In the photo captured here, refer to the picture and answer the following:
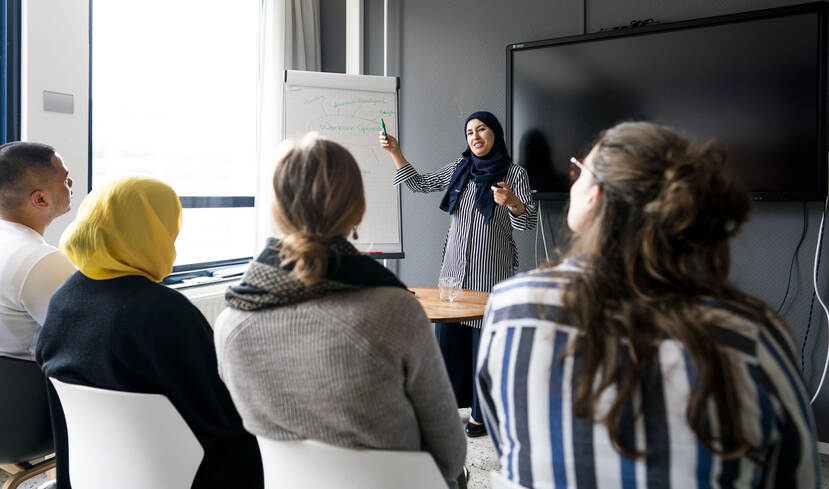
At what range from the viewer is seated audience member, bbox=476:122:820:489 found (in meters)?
0.80

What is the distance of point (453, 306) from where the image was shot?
234cm

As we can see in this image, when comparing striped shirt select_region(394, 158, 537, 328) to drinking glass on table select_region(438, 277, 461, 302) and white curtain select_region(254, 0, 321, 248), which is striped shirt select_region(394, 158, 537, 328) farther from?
white curtain select_region(254, 0, 321, 248)

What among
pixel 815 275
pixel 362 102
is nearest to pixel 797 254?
pixel 815 275

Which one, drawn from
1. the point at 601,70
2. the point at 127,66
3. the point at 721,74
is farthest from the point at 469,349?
the point at 127,66

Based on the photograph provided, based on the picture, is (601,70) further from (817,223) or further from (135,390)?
(135,390)

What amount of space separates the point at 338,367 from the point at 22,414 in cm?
109

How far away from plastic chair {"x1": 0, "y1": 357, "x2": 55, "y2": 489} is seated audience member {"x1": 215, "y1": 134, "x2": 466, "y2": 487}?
765 mm

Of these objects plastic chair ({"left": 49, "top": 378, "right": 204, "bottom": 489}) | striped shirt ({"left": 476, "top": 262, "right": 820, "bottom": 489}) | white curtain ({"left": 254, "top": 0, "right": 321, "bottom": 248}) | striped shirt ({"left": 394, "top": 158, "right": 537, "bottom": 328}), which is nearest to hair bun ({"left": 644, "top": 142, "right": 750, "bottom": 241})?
striped shirt ({"left": 476, "top": 262, "right": 820, "bottom": 489})

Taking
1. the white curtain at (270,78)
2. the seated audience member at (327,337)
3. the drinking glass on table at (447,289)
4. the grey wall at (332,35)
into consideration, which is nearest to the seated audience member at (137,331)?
the seated audience member at (327,337)

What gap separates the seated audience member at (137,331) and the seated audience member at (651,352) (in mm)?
730

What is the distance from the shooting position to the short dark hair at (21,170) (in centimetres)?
176

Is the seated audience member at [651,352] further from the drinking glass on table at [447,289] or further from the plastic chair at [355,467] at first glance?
the drinking glass on table at [447,289]

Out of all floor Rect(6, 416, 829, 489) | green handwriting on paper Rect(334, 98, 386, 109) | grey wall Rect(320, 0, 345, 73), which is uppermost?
grey wall Rect(320, 0, 345, 73)

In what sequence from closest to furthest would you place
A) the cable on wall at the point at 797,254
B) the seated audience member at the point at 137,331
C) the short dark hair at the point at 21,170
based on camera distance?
1. the seated audience member at the point at 137,331
2. the short dark hair at the point at 21,170
3. the cable on wall at the point at 797,254
